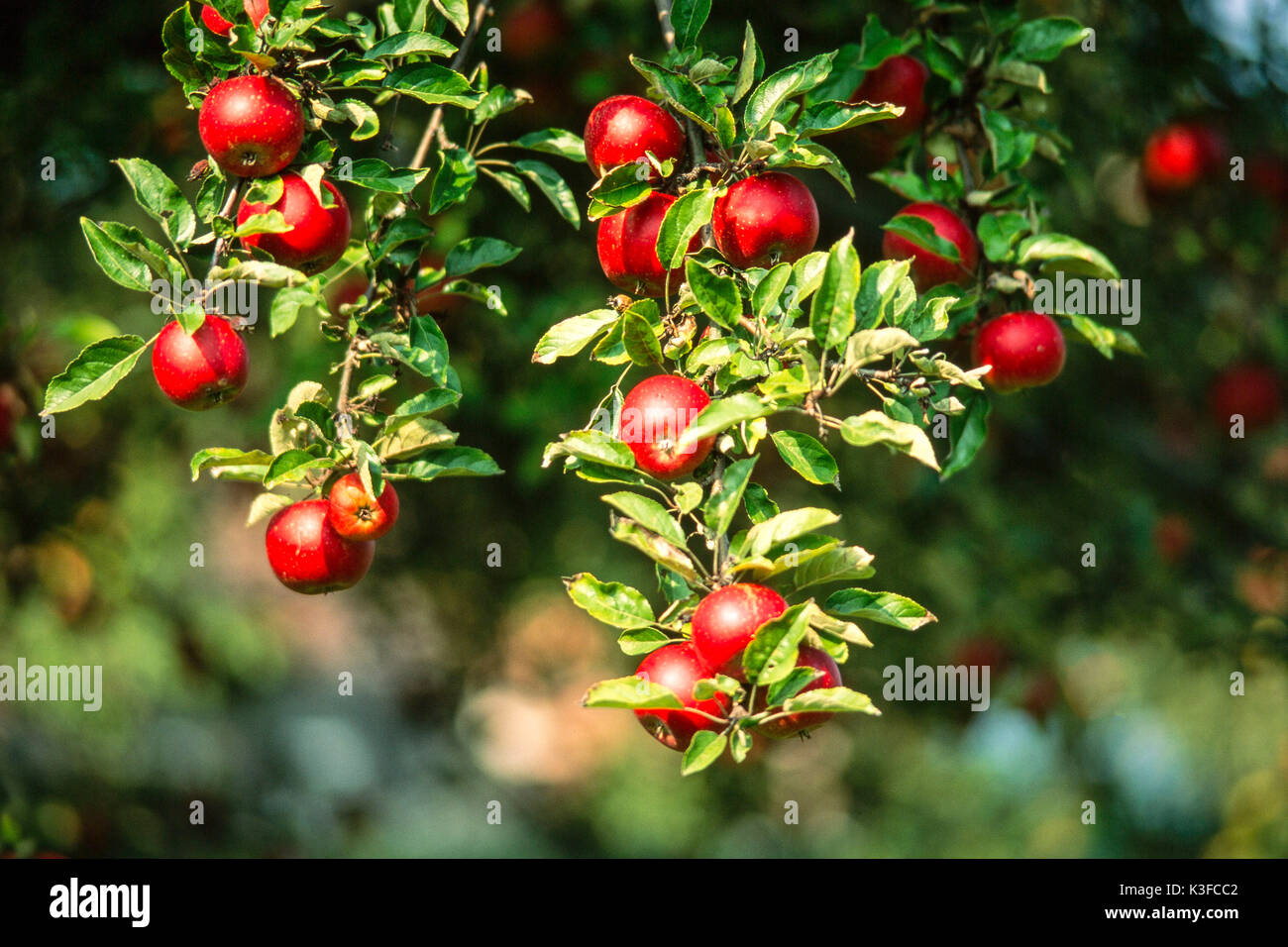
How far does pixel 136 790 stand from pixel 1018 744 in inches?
141

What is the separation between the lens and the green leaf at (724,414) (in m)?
1.10

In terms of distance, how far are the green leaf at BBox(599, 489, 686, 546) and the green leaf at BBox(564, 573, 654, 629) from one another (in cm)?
7

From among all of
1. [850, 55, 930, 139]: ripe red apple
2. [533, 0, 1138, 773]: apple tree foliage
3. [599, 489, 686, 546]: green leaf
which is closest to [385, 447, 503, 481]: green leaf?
[533, 0, 1138, 773]: apple tree foliage

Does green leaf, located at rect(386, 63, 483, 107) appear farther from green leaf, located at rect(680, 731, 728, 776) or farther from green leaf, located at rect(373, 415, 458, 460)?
green leaf, located at rect(680, 731, 728, 776)

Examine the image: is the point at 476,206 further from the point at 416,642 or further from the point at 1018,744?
the point at 1018,744

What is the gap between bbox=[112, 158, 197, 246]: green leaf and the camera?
1394 millimetres

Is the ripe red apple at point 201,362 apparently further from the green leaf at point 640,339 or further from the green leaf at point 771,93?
the green leaf at point 771,93

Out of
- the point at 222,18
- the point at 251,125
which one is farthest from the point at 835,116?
the point at 222,18

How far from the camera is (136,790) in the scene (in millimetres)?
4012

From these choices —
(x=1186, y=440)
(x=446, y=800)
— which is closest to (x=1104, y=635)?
(x=1186, y=440)

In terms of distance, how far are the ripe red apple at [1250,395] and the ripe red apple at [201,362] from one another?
2850 millimetres

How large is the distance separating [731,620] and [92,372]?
31.1 inches

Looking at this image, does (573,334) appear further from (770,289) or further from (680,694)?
(680,694)

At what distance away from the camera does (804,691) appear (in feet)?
3.95
